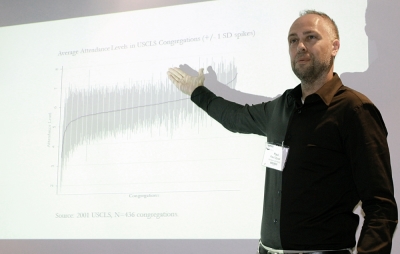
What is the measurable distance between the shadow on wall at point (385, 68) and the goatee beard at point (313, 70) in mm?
514

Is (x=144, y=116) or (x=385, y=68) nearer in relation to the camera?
(x=385, y=68)

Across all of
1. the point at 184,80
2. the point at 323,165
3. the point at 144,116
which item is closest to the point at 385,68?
the point at 323,165

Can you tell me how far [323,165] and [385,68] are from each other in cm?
78

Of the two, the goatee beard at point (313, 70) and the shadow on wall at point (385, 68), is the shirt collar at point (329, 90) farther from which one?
the shadow on wall at point (385, 68)

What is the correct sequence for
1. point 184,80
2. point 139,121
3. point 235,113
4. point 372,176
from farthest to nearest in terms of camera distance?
point 139,121 < point 184,80 < point 235,113 < point 372,176

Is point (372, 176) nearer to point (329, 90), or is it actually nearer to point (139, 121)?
point (329, 90)

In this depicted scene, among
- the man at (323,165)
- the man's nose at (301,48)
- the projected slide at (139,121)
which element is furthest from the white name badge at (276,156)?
the projected slide at (139,121)

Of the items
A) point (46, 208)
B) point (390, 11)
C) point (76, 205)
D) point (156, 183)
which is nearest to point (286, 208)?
point (156, 183)

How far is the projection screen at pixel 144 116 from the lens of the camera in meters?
2.19

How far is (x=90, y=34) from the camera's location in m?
2.64

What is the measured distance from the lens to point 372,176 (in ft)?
4.57

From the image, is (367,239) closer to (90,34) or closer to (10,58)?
(90,34)

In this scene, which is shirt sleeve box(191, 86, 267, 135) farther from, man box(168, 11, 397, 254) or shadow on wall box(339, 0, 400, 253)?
shadow on wall box(339, 0, 400, 253)

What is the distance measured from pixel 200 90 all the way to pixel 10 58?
1.33m
